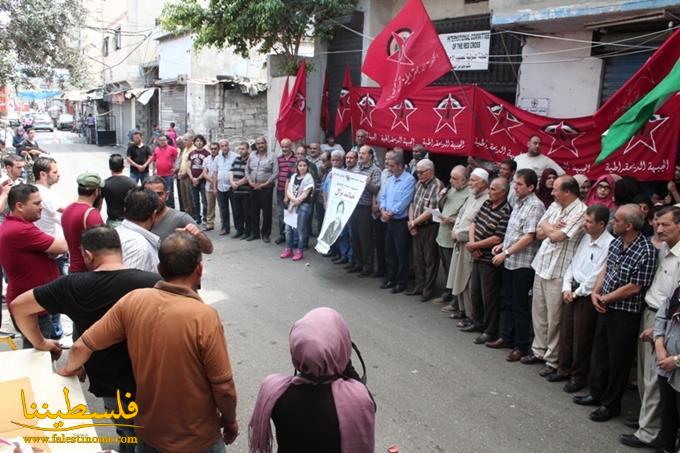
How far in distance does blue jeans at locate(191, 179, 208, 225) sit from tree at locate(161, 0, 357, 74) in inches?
112

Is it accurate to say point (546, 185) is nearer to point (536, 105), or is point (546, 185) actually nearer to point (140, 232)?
point (536, 105)

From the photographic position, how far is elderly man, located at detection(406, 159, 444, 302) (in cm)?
754

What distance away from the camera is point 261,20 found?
10297 millimetres

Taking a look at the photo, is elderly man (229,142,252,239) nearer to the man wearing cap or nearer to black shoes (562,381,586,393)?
the man wearing cap

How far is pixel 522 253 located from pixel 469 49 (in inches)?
202

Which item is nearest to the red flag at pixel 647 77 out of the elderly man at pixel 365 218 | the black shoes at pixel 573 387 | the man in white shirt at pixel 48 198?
the black shoes at pixel 573 387

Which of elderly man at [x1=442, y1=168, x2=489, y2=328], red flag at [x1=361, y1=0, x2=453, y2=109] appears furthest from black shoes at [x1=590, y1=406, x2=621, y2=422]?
red flag at [x1=361, y1=0, x2=453, y2=109]

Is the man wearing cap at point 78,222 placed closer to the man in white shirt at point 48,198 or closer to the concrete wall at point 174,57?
the man in white shirt at point 48,198

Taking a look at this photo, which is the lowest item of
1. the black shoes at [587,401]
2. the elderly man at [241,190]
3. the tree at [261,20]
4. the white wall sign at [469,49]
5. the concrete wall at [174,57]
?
the black shoes at [587,401]

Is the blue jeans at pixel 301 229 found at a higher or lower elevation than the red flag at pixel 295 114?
lower

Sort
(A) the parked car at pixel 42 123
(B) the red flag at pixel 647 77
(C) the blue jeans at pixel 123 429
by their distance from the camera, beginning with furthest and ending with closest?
(A) the parked car at pixel 42 123 < (B) the red flag at pixel 647 77 < (C) the blue jeans at pixel 123 429

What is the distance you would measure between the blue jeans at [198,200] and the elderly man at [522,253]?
289 inches

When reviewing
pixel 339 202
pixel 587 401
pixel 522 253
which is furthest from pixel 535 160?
pixel 587 401

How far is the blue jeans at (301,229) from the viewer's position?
9.40m
